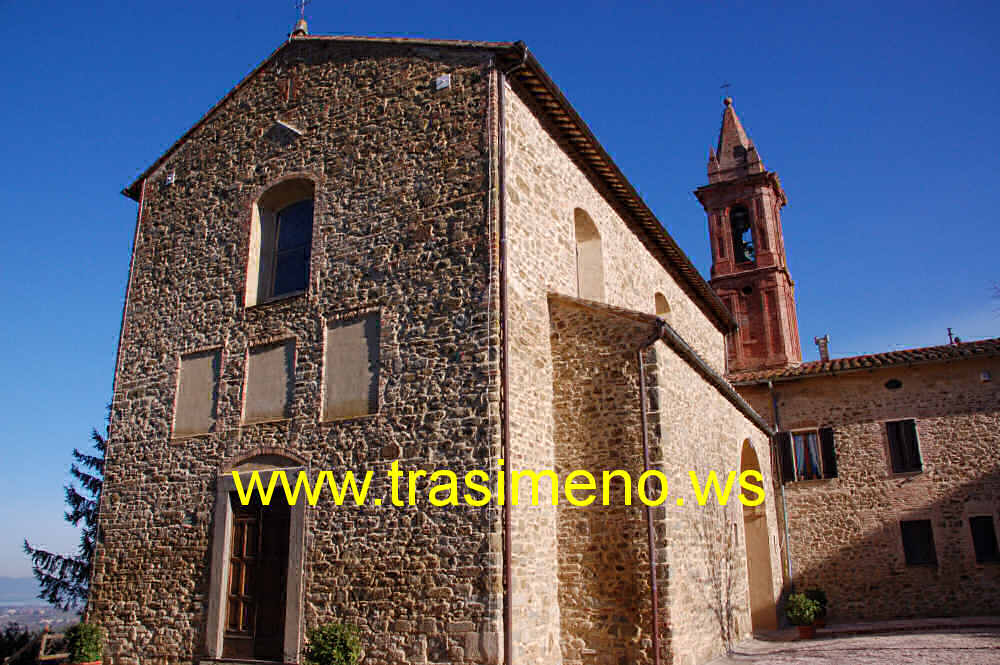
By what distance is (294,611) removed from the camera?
1056 centimetres

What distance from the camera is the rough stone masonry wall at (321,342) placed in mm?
9859

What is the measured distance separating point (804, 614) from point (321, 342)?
36.9 ft

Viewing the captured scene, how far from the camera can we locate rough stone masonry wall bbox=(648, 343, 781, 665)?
32.5ft

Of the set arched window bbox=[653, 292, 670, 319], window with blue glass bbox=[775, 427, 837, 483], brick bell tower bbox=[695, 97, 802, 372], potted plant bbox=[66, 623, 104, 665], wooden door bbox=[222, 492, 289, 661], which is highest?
brick bell tower bbox=[695, 97, 802, 372]

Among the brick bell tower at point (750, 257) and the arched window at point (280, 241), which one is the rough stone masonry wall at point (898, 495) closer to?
the brick bell tower at point (750, 257)

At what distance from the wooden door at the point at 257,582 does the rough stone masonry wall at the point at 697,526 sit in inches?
226

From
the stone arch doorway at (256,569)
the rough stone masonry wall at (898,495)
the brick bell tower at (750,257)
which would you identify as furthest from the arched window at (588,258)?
the brick bell tower at (750,257)

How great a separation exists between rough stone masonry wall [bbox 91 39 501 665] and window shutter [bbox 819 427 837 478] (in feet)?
45.1

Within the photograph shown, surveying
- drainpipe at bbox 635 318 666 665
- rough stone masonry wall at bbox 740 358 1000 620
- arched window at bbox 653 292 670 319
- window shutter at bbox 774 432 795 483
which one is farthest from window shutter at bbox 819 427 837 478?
drainpipe at bbox 635 318 666 665

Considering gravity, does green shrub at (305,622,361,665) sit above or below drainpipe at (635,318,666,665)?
below

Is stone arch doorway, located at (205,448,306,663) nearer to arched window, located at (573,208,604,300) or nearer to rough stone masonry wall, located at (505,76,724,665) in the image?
rough stone masonry wall, located at (505,76,724,665)

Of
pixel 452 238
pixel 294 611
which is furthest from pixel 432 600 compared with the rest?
pixel 452 238

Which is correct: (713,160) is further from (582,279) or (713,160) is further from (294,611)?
(294,611)

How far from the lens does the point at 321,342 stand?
38.3ft
